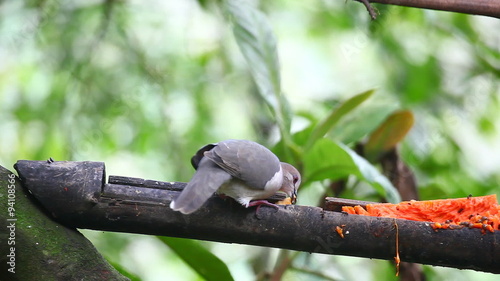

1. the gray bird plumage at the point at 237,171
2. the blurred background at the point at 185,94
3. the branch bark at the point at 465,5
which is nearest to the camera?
the gray bird plumage at the point at 237,171

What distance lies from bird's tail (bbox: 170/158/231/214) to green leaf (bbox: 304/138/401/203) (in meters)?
1.17

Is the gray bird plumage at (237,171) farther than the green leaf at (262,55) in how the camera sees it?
No

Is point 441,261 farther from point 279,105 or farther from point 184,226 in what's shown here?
point 279,105

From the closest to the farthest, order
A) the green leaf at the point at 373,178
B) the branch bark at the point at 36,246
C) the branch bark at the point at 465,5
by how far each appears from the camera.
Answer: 1. the branch bark at the point at 36,246
2. the branch bark at the point at 465,5
3. the green leaf at the point at 373,178

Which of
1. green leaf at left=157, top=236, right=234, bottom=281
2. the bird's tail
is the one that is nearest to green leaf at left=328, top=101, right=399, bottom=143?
green leaf at left=157, top=236, right=234, bottom=281

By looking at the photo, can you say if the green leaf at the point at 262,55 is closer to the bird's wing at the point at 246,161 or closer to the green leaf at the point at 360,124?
the green leaf at the point at 360,124

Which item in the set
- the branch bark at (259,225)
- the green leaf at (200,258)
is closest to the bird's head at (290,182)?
the green leaf at (200,258)

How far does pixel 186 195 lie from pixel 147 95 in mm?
3423

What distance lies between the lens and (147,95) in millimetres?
5344

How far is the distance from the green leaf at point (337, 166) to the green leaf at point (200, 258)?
88 centimetres

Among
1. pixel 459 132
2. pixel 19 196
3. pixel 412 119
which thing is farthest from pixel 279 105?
pixel 459 132

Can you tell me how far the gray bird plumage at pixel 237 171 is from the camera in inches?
87.8

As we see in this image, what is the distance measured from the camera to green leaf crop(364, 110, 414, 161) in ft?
13.3

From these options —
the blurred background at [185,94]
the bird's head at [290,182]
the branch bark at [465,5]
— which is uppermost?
the branch bark at [465,5]
